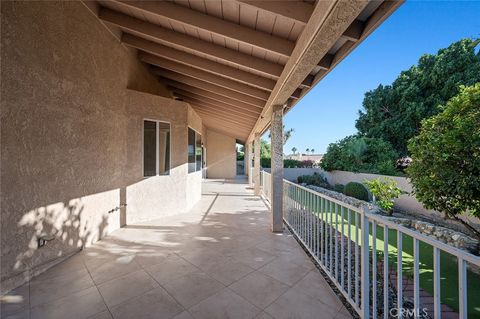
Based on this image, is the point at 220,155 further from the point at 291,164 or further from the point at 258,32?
the point at 258,32

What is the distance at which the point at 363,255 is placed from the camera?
181cm

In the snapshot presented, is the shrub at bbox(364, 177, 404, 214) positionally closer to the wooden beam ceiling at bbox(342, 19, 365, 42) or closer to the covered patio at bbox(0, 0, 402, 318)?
the covered patio at bbox(0, 0, 402, 318)

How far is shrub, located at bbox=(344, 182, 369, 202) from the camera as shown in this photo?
8.98 metres

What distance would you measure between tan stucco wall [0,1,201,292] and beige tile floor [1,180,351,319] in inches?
18.8

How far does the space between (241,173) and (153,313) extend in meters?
19.3

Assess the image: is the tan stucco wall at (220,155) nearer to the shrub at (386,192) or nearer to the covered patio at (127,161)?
the shrub at (386,192)

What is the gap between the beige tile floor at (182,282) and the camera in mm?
1998

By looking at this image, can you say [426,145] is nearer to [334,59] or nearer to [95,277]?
[334,59]

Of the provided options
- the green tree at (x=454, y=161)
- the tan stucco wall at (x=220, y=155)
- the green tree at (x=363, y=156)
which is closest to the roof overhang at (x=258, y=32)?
the green tree at (x=454, y=161)

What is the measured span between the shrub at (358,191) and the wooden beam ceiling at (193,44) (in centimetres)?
803

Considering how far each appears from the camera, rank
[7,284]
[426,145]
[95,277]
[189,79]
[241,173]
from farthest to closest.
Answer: [241,173], [189,79], [426,145], [95,277], [7,284]

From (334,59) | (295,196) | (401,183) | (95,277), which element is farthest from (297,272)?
(401,183)

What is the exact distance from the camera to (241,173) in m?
21.2

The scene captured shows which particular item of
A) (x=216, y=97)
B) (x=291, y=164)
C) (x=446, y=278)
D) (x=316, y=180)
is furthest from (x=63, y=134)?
(x=291, y=164)
